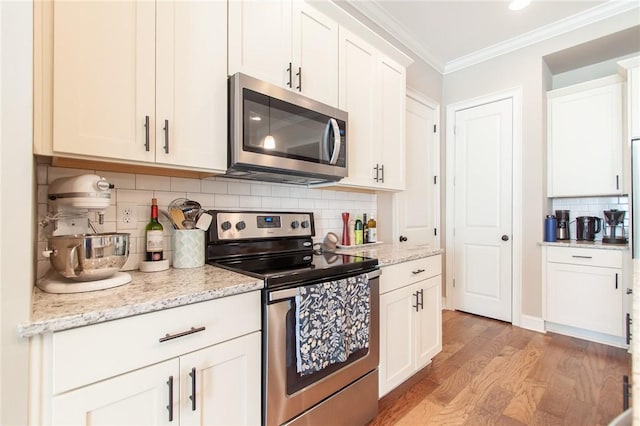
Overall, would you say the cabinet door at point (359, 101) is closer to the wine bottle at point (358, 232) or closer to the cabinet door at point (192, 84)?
the wine bottle at point (358, 232)

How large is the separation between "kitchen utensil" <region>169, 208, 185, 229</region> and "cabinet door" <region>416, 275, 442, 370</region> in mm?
1501

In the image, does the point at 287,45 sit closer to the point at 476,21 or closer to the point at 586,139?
the point at 476,21

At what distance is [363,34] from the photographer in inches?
82.1

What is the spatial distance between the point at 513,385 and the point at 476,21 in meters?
2.96

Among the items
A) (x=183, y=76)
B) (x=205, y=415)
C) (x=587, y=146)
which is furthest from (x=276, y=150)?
(x=587, y=146)

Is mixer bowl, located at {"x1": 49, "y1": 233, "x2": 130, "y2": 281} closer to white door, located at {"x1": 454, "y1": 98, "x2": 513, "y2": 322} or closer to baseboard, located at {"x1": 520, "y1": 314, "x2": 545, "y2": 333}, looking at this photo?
white door, located at {"x1": 454, "y1": 98, "x2": 513, "y2": 322}

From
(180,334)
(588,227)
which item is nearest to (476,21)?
(588,227)

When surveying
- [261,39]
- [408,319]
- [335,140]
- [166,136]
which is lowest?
[408,319]

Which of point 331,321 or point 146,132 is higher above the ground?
point 146,132

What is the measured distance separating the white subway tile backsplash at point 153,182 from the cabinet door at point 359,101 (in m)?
1.01

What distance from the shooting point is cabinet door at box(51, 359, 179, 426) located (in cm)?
82

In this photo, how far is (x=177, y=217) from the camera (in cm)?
151

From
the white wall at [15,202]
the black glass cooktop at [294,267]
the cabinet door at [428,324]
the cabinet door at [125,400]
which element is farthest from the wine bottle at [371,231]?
the white wall at [15,202]

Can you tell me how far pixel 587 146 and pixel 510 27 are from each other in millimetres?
1328
